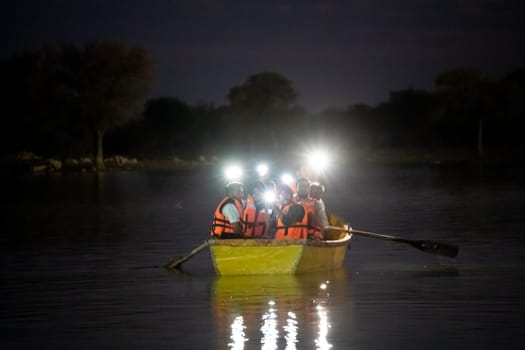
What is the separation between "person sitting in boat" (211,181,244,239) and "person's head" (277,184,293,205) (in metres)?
0.81

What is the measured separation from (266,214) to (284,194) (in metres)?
0.60

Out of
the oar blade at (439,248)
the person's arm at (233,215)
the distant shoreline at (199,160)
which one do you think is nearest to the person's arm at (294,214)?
the person's arm at (233,215)

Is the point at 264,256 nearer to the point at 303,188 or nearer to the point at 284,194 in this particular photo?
the point at 303,188

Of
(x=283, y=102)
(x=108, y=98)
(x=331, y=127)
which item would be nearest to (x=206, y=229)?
(x=108, y=98)

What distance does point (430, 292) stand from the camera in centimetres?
1922

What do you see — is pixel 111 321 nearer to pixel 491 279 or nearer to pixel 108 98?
pixel 491 279

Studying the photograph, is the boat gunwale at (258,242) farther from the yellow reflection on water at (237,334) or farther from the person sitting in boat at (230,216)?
the yellow reflection on water at (237,334)

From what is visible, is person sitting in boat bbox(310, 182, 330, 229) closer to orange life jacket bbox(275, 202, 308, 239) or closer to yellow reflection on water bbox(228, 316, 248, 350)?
orange life jacket bbox(275, 202, 308, 239)

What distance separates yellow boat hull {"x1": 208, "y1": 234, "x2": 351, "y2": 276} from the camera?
2017 centimetres

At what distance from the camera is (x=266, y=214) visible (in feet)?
69.6

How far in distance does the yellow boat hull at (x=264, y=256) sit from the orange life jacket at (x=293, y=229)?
33 cm

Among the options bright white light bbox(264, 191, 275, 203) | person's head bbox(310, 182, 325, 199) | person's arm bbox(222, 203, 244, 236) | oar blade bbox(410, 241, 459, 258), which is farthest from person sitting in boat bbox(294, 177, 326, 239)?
oar blade bbox(410, 241, 459, 258)

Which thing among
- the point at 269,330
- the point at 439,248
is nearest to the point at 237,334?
the point at 269,330

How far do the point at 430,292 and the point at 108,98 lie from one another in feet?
218
